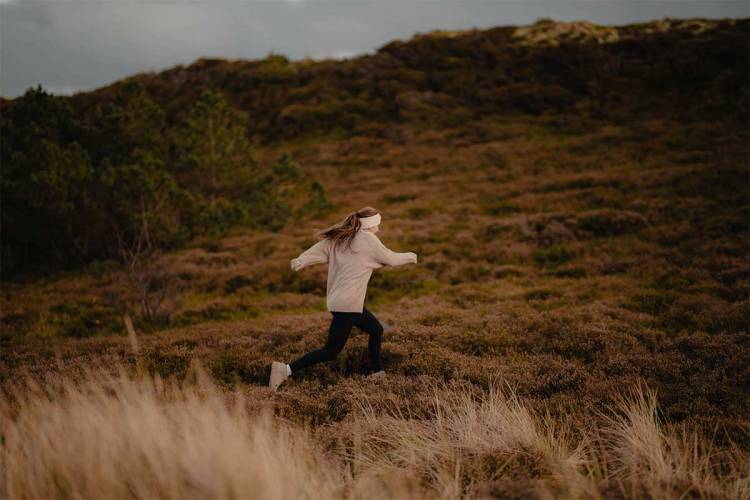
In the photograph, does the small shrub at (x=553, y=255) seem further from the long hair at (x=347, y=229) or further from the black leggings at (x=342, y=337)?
the long hair at (x=347, y=229)

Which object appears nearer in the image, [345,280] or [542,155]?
[345,280]

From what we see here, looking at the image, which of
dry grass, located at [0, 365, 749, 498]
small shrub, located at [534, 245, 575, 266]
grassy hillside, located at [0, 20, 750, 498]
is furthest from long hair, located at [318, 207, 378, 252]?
small shrub, located at [534, 245, 575, 266]

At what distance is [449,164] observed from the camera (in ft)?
Answer: 70.1

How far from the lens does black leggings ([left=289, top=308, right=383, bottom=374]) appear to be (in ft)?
16.4

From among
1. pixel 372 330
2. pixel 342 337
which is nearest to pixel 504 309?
pixel 372 330

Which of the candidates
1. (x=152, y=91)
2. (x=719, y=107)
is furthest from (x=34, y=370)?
(x=152, y=91)

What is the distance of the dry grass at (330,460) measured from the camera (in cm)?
252

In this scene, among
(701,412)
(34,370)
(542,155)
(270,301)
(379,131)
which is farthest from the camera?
(379,131)

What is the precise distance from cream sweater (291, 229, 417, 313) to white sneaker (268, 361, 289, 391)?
0.88 meters

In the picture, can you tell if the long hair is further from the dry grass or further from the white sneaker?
the dry grass

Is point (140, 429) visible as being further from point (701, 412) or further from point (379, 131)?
point (379, 131)

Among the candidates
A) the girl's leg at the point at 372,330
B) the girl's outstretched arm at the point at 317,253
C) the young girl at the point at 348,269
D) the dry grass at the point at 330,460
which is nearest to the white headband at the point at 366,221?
the young girl at the point at 348,269

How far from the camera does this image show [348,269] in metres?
4.95

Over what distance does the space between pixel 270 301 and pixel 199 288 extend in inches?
92.3
